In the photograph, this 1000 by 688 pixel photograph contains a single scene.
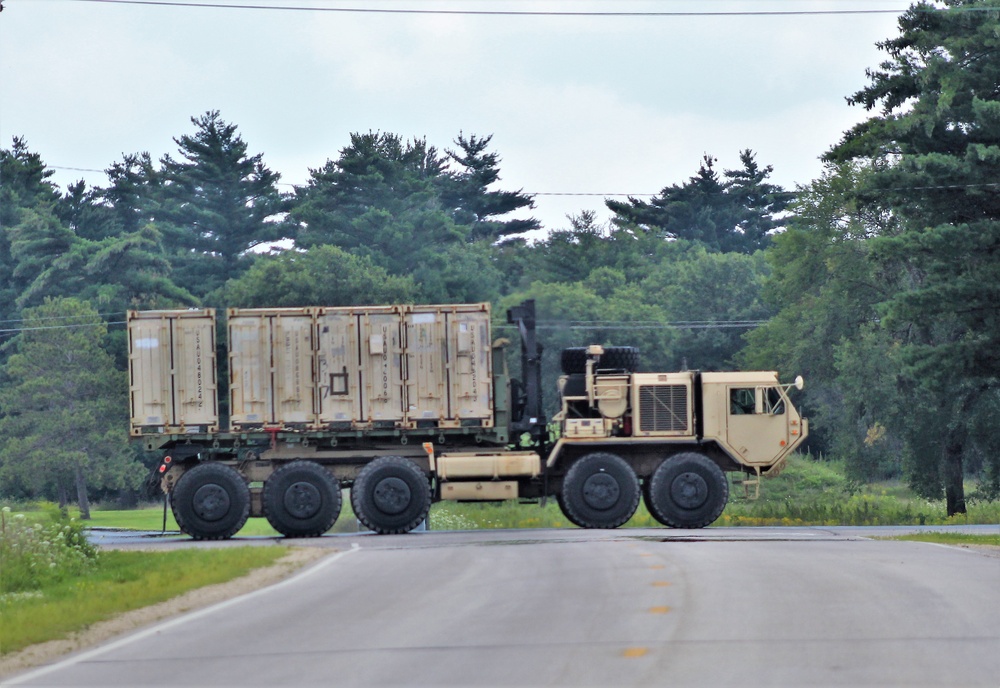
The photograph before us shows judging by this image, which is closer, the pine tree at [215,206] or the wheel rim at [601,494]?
the wheel rim at [601,494]

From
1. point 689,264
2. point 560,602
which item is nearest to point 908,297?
point 560,602

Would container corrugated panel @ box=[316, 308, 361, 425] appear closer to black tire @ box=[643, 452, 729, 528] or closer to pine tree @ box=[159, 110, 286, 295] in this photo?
black tire @ box=[643, 452, 729, 528]

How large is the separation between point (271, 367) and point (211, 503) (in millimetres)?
2813

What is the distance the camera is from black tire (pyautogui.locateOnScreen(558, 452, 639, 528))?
2830 cm

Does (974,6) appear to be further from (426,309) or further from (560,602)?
(560,602)

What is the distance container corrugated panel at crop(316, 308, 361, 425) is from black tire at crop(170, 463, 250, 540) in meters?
2.09

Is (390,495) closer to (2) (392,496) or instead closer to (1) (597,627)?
(2) (392,496)

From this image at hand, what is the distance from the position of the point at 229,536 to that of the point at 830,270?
103ft

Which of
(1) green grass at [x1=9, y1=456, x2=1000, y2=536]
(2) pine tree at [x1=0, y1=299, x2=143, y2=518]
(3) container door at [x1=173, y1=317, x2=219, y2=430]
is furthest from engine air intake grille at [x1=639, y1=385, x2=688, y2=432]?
(2) pine tree at [x1=0, y1=299, x2=143, y2=518]

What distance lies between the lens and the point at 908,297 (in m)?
35.2

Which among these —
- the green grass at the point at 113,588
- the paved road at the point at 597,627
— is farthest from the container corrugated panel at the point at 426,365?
the paved road at the point at 597,627

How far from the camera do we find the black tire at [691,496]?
28219 millimetres

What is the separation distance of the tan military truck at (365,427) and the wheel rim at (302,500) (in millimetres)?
23

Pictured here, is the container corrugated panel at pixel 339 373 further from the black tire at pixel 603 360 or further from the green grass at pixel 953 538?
the green grass at pixel 953 538
